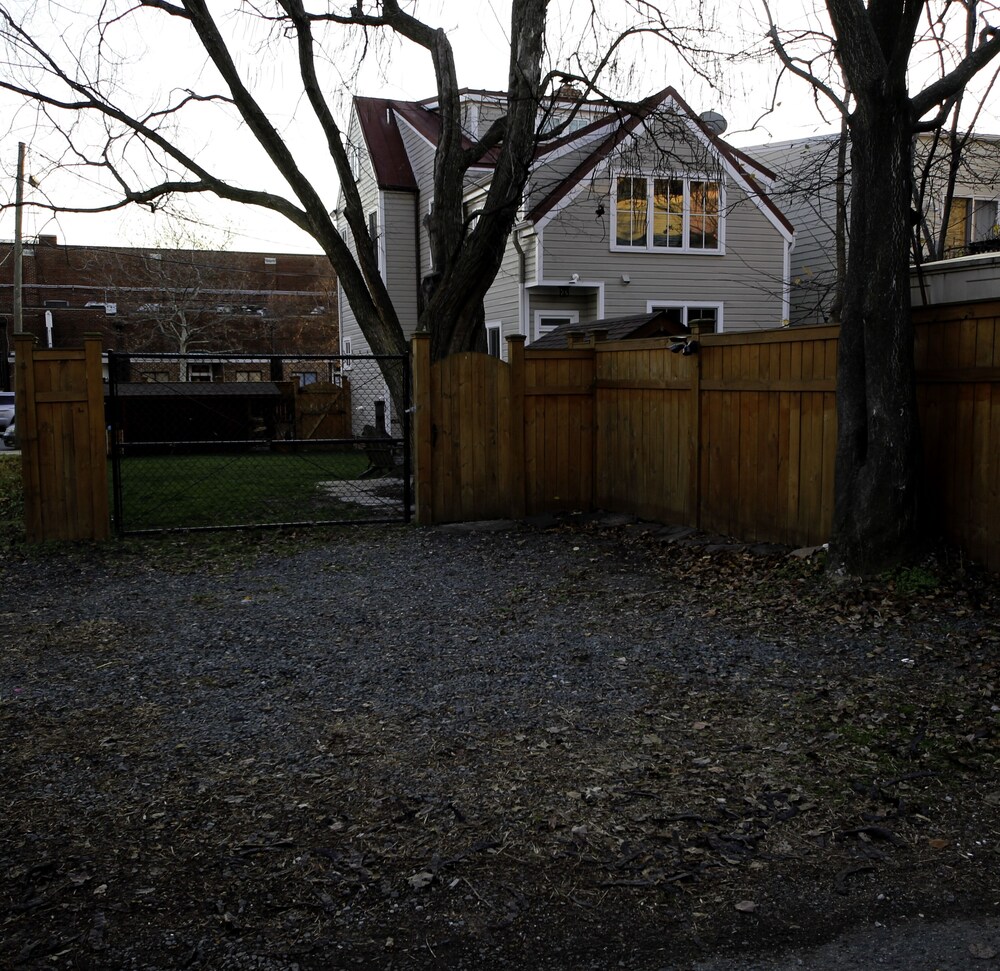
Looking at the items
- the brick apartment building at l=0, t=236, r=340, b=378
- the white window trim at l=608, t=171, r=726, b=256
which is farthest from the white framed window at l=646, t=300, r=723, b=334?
the brick apartment building at l=0, t=236, r=340, b=378

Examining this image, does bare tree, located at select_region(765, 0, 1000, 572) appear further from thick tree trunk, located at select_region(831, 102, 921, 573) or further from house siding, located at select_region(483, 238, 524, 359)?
house siding, located at select_region(483, 238, 524, 359)

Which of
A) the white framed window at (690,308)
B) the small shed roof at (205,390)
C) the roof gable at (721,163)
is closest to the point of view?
the roof gable at (721,163)

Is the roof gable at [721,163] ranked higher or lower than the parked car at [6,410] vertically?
higher

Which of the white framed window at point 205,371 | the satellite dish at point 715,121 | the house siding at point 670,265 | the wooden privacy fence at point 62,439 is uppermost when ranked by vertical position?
the satellite dish at point 715,121

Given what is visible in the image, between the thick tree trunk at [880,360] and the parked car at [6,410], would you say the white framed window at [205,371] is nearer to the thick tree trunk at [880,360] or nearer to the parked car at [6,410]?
the parked car at [6,410]

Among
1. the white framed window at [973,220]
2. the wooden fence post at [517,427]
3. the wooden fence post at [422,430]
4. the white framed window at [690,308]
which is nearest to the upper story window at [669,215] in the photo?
the white framed window at [690,308]

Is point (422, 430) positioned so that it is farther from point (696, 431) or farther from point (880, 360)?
point (880, 360)

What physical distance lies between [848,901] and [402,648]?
10.9ft

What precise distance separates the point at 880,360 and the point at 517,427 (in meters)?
4.51

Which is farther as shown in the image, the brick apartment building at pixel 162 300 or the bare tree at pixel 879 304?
the brick apartment building at pixel 162 300

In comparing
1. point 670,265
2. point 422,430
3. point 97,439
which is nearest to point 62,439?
point 97,439

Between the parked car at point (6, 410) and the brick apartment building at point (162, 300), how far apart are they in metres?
6.14

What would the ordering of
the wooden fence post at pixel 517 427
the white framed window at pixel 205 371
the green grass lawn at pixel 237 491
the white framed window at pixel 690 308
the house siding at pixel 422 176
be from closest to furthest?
the wooden fence post at pixel 517 427
the green grass lawn at pixel 237 491
the white framed window at pixel 690 308
the house siding at pixel 422 176
the white framed window at pixel 205 371

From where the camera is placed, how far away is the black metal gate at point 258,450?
1044cm
